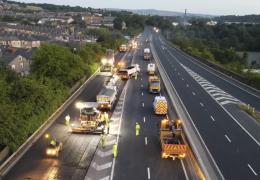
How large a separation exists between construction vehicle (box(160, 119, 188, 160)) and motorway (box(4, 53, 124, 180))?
216 inches

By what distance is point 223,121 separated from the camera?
41438 millimetres

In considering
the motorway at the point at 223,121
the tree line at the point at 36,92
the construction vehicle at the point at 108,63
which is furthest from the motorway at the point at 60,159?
the construction vehicle at the point at 108,63

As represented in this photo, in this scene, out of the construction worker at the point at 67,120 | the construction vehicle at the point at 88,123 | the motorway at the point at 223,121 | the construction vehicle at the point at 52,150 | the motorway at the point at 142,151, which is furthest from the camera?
the construction worker at the point at 67,120

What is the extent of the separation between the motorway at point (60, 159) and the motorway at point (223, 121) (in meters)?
9.59

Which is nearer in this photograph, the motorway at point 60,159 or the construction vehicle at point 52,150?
the motorway at point 60,159

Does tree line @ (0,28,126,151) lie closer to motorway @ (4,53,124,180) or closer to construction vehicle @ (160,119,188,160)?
motorway @ (4,53,124,180)

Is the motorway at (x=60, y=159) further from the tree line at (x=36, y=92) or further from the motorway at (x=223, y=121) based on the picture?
the motorway at (x=223, y=121)

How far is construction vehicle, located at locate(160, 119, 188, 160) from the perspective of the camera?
29812 millimetres

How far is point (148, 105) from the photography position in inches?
1879

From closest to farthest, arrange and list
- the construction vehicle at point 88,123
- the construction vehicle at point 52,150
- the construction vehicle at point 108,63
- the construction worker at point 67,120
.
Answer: the construction vehicle at point 52,150, the construction vehicle at point 88,123, the construction worker at point 67,120, the construction vehicle at point 108,63

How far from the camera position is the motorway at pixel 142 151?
27.3 metres

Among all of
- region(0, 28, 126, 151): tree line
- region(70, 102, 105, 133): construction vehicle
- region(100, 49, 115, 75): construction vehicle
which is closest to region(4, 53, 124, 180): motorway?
region(70, 102, 105, 133): construction vehicle

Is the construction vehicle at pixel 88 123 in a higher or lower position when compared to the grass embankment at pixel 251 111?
higher

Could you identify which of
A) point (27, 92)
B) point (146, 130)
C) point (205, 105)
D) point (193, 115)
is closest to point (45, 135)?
point (27, 92)
